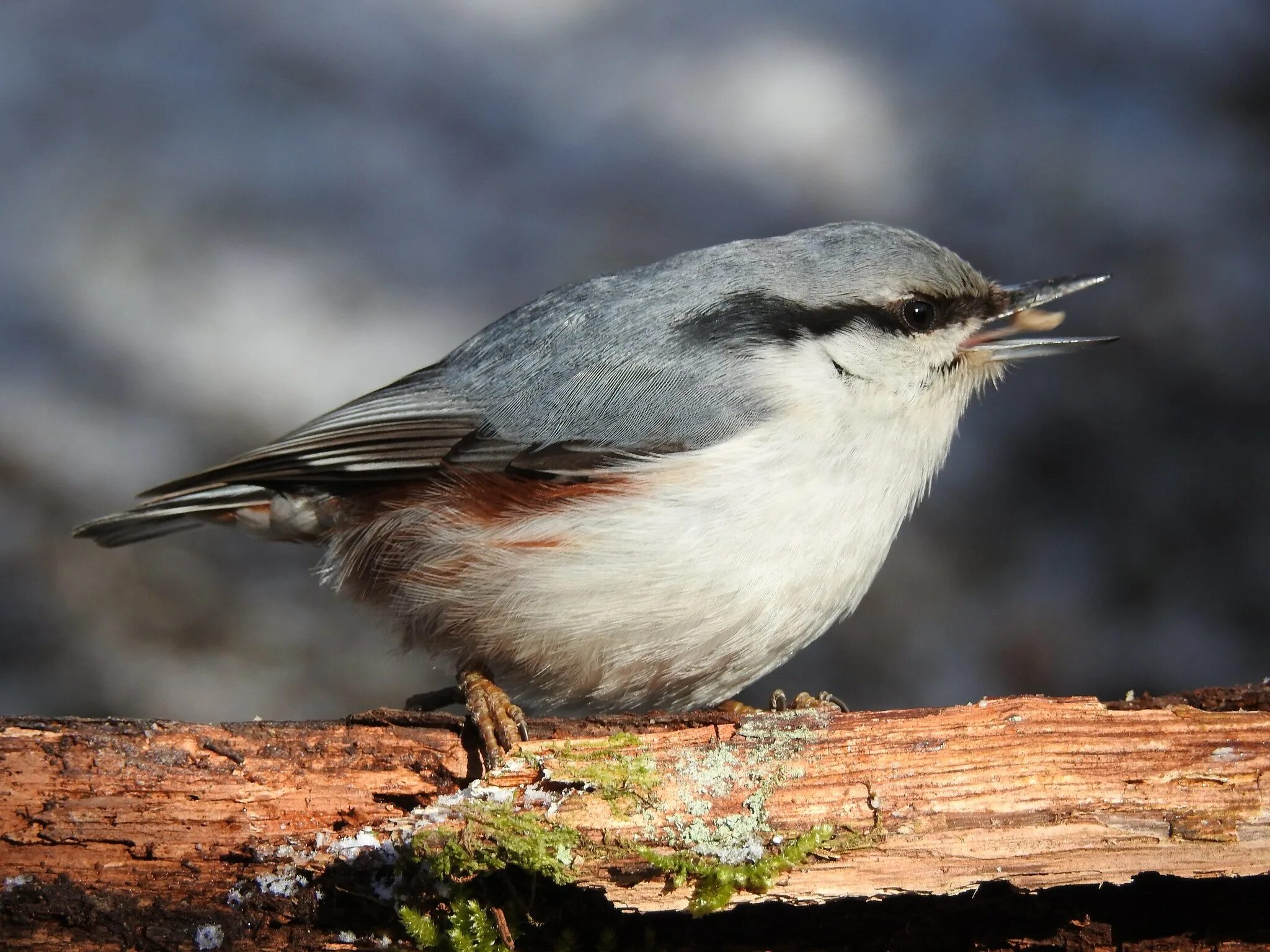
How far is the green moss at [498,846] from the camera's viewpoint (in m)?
2.19

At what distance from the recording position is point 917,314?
9.34ft

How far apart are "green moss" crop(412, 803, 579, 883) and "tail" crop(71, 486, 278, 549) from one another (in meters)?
1.37

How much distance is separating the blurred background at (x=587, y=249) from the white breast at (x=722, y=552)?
5.20 feet

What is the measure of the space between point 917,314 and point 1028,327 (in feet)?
1.21

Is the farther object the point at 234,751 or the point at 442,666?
the point at 442,666

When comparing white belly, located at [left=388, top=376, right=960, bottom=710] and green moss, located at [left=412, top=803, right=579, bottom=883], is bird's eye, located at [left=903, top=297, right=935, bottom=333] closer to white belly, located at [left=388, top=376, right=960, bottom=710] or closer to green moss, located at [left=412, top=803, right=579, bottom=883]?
white belly, located at [left=388, top=376, right=960, bottom=710]

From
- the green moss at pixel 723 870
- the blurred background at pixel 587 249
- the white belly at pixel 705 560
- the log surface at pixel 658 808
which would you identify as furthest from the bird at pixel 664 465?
the blurred background at pixel 587 249

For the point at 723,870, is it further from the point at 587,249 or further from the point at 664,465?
the point at 587,249

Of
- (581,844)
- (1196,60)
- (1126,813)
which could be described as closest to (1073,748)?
(1126,813)

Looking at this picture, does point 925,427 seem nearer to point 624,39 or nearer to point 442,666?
point 442,666

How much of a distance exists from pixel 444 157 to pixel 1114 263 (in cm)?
285

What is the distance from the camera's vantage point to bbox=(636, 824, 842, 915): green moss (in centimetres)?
215

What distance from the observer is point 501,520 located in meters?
2.80

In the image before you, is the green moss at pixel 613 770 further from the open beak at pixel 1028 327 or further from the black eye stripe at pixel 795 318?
the open beak at pixel 1028 327
